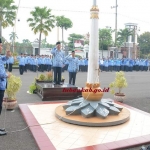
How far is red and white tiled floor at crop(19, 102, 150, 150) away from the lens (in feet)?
11.8

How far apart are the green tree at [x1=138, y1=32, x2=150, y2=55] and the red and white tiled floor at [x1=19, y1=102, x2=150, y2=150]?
43.1 m

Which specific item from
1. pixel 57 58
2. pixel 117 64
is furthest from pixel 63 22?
pixel 57 58

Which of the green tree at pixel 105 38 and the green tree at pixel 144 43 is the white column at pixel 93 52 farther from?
the green tree at pixel 144 43

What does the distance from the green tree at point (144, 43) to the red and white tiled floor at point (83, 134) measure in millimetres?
43093

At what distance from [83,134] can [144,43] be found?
4611 centimetres

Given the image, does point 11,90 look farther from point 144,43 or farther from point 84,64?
point 144,43

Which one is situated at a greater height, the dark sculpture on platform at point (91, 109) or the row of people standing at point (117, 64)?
the row of people standing at point (117, 64)

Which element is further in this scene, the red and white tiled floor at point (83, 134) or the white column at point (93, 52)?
the white column at point (93, 52)

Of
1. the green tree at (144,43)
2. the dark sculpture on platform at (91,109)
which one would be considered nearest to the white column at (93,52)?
the dark sculpture on platform at (91,109)

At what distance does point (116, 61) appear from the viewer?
70.3 ft

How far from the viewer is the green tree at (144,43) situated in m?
45.8

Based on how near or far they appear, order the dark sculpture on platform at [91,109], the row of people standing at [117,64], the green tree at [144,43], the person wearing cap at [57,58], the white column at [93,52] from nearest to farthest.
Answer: the dark sculpture on platform at [91,109], the white column at [93,52], the person wearing cap at [57,58], the row of people standing at [117,64], the green tree at [144,43]

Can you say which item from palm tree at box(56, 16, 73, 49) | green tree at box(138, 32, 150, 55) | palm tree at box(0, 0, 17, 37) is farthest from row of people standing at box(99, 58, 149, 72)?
green tree at box(138, 32, 150, 55)

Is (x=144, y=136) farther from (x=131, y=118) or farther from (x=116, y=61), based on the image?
(x=116, y=61)
